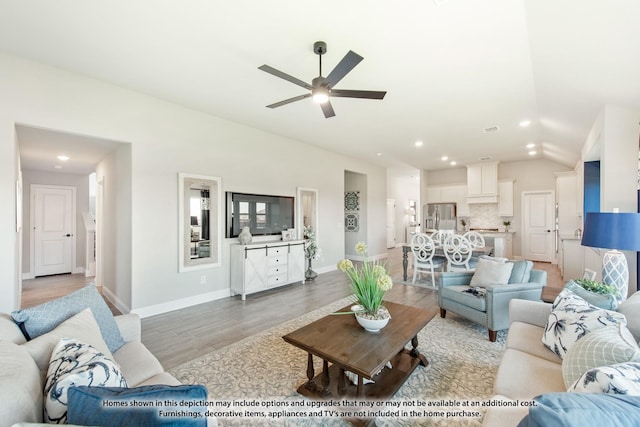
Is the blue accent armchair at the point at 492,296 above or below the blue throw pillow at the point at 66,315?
below

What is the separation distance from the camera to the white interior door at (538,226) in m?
7.27

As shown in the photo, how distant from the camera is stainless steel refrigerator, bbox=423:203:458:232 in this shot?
8586mm

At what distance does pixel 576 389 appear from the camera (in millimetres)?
1007

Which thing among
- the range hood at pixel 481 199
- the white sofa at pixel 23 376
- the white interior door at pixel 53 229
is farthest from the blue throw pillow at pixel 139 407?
the range hood at pixel 481 199

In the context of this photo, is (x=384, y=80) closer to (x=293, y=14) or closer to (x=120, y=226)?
(x=293, y=14)

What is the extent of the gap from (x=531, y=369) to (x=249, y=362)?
210 cm

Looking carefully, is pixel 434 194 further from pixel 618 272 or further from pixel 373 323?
pixel 373 323

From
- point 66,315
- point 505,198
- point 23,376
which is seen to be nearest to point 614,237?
point 23,376

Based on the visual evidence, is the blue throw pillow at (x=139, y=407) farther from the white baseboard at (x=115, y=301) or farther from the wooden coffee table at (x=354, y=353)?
the white baseboard at (x=115, y=301)

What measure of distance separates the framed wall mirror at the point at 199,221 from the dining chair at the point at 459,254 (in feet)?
12.6

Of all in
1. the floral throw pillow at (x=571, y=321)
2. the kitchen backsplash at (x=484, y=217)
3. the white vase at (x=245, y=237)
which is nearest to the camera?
the floral throw pillow at (x=571, y=321)

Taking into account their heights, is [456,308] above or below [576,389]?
below

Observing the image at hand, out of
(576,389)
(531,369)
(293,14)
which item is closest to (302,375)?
(531,369)

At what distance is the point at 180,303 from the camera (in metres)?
3.90
